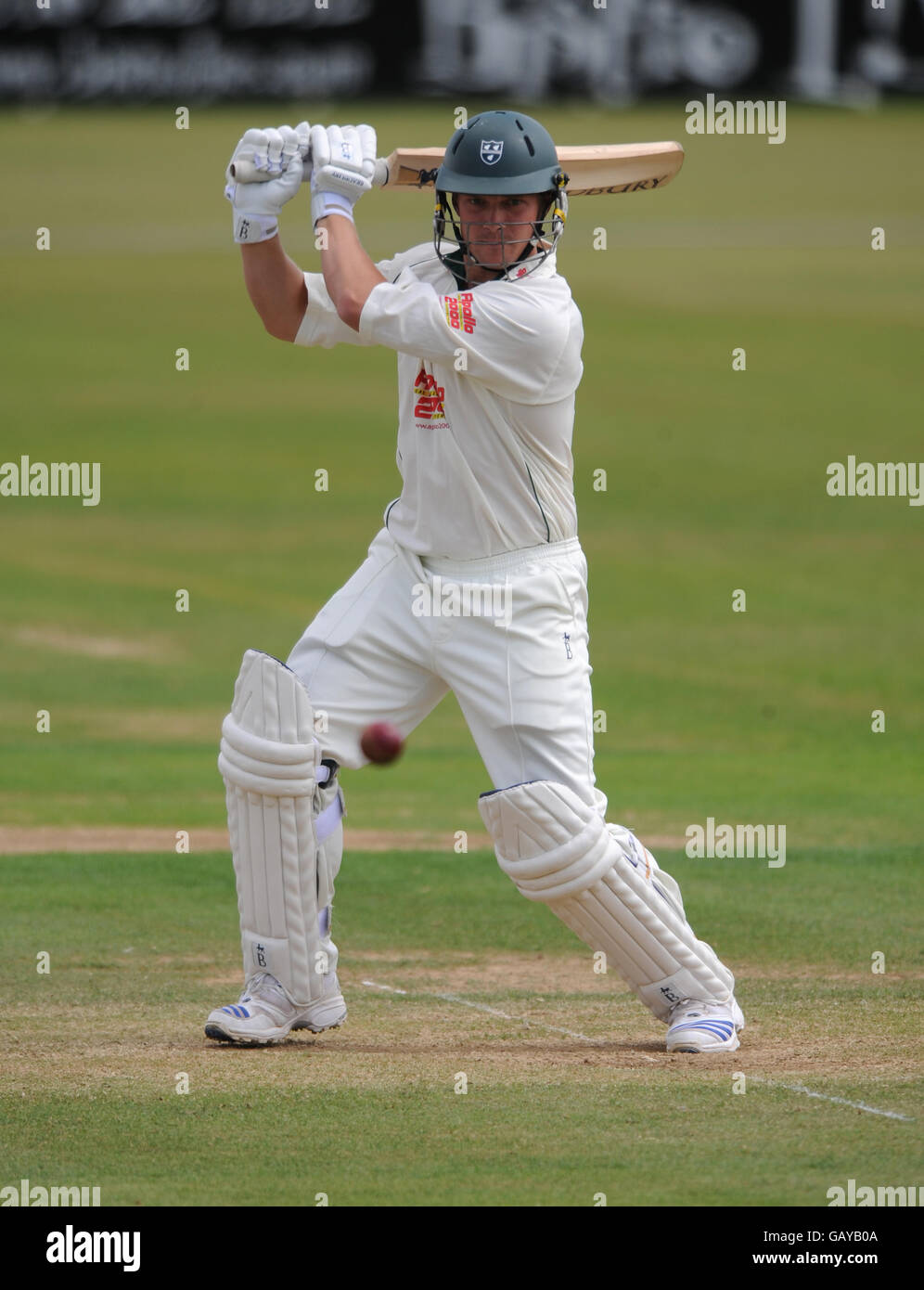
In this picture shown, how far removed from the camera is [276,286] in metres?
5.52

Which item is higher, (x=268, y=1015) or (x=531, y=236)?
(x=531, y=236)

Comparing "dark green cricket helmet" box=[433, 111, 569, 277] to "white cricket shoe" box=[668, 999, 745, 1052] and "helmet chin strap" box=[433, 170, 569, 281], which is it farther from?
"white cricket shoe" box=[668, 999, 745, 1052]

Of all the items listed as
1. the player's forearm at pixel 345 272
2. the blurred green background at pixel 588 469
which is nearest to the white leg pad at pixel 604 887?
the player's forearm at pixel 345 272

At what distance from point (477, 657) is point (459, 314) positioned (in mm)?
887

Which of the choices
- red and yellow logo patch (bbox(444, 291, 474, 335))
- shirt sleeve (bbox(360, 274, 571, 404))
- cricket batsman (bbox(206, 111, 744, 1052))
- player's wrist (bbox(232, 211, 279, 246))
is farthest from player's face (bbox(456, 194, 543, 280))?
player's wrist (bbox(232, 211, 279, 246))

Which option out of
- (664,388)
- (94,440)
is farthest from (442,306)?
(664,388)

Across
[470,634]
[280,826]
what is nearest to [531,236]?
[470,634]

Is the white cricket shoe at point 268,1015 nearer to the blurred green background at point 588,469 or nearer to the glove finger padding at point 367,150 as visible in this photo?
the glove finger padding at point 367,150

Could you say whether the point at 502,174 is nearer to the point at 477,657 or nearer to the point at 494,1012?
the point at 477,657

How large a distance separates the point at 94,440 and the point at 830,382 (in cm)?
857

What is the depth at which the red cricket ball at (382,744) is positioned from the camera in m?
5.01

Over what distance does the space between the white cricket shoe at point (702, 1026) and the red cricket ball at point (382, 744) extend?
1.04 meters

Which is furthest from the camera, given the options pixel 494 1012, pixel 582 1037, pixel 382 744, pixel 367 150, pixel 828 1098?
pixel 494 1012

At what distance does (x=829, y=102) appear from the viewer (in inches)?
1157
